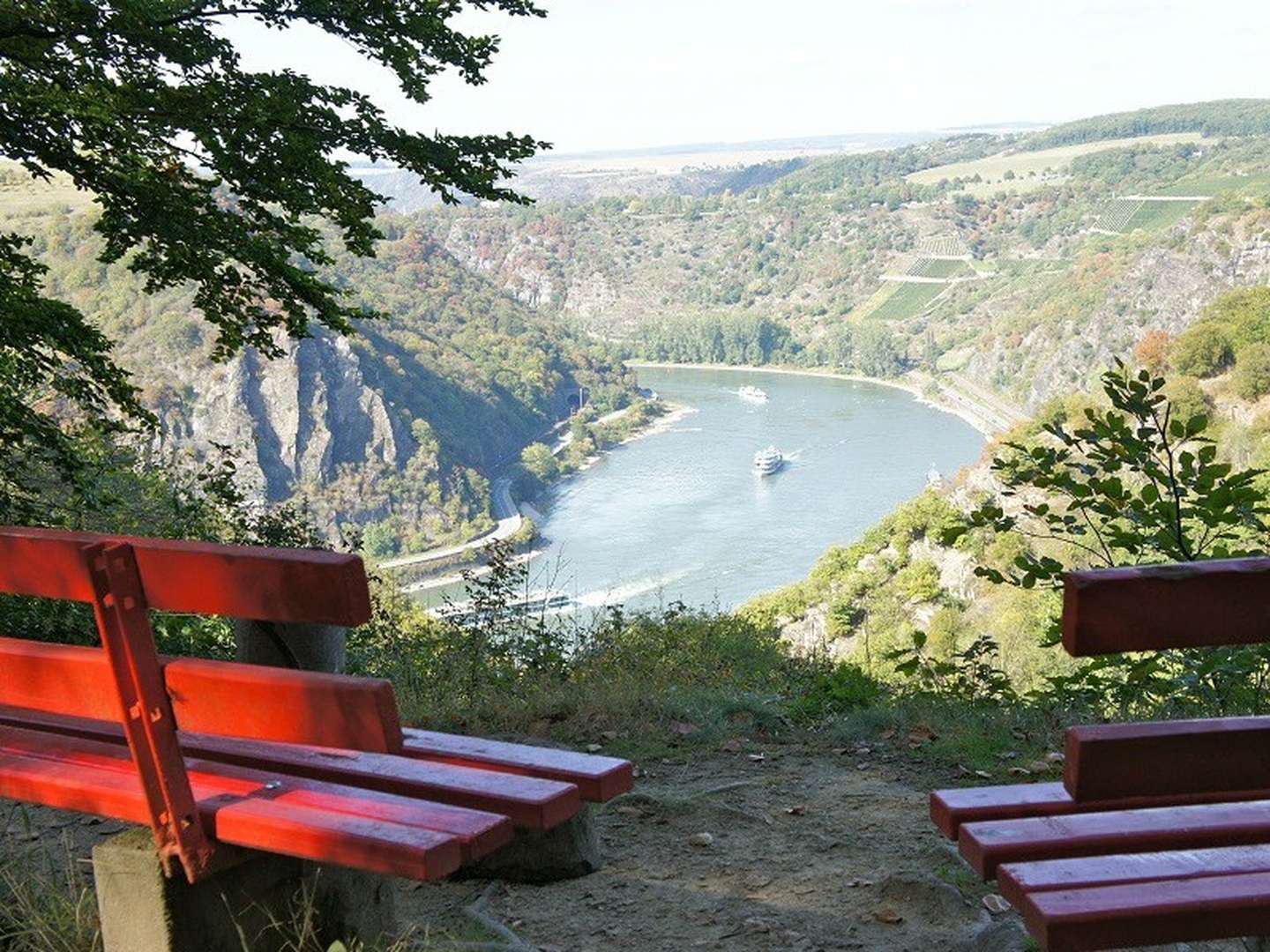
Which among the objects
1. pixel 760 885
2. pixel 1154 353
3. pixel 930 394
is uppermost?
pixel 760 885

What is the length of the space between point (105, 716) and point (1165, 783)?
1.67 metres

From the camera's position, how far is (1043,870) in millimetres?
1973

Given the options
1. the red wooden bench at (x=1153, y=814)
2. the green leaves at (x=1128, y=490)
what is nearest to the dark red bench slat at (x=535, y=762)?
the red wooden bench at (x=1153, y=814)

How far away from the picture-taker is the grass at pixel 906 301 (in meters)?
124

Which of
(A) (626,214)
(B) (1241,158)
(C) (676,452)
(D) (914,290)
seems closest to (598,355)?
(C) (676,452)

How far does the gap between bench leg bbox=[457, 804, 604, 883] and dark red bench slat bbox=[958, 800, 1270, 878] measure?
1482 mm

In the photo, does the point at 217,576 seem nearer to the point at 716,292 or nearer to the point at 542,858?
the point at 542,858

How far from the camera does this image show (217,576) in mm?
2049

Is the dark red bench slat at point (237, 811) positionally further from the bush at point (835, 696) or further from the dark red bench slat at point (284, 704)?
the bush at point (835, 696)

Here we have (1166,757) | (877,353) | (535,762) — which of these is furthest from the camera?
(877,353)

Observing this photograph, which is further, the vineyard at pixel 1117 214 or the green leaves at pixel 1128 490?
the vineyard at pixel 1117 214

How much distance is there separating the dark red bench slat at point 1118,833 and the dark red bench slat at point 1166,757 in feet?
0.45

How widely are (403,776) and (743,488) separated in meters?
85.4

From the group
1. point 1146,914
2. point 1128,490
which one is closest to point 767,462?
point 1128,490
